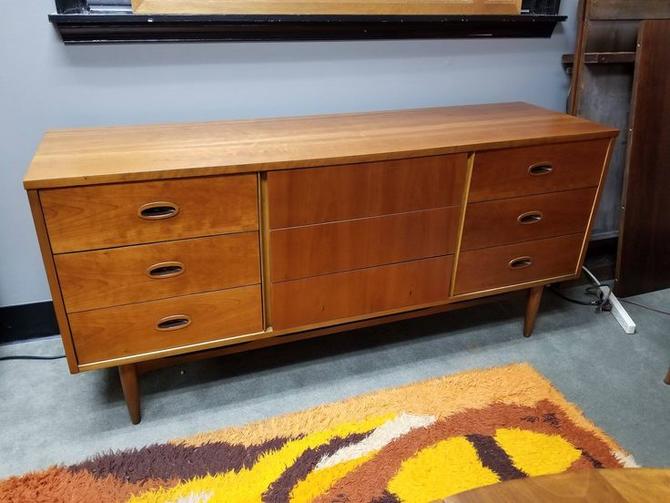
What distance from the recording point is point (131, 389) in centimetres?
152

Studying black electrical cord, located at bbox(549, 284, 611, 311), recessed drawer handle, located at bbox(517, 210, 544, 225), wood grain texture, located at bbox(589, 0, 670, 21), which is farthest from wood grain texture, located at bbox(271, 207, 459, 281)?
wood grain texture, located at bbox(589, 0, 670, 21)

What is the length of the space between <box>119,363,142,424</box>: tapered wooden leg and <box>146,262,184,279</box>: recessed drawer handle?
0.29m

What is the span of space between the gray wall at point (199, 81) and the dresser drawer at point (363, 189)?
0.53 metres

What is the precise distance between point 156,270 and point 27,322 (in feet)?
2.54

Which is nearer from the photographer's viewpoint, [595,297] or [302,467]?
[302,467]

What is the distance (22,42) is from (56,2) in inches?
5.8

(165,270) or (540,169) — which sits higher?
(540,169)

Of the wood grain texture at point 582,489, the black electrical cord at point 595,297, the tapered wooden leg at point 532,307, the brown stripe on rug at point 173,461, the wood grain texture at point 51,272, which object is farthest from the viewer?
the black electrical cord at point 595,297

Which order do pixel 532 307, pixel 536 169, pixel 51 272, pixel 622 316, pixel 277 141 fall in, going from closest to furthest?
1. pixel 51 272
2. pixel 277 141
3. pixel 536 169
4. pixel 532 307
5. pixel 622 316

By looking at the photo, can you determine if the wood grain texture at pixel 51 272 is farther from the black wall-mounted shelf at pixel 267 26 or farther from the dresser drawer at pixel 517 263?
the dresser drawer at pixel 517 263

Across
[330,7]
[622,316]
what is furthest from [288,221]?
[622,316]

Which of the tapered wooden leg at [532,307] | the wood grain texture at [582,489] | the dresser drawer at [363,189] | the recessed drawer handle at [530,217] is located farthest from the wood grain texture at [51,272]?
the tapered wooden leg at [532,307]

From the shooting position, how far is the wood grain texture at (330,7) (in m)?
1.61

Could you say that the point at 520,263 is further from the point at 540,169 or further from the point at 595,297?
the point at 595,297
